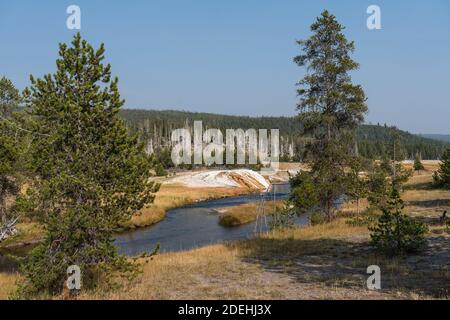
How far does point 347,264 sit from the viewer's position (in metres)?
18.4

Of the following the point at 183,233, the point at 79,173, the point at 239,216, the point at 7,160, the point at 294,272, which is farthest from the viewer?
the point at 239,216

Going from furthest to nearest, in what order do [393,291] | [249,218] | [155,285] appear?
[249,218] < [155,285] < [393,291]

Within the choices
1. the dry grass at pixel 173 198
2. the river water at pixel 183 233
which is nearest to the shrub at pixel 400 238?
the river water at pixel 183 233

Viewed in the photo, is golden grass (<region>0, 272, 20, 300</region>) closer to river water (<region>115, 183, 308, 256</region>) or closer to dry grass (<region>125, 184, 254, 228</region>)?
river water (<region>115, 183, 308, 256</region>)

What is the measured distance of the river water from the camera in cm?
3394

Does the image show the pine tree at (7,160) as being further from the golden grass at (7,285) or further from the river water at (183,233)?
the river water at (183,233)

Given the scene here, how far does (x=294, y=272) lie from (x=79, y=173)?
9104mm

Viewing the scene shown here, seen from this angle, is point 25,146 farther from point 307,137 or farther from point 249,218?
point 249,218

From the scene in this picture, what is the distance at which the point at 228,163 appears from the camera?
131 m

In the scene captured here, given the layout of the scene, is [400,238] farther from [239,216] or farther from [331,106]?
[239,216]

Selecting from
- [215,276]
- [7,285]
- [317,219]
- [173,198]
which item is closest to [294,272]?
[215,276]

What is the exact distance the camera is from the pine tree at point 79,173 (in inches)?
543

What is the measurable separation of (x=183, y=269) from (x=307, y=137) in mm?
14579
